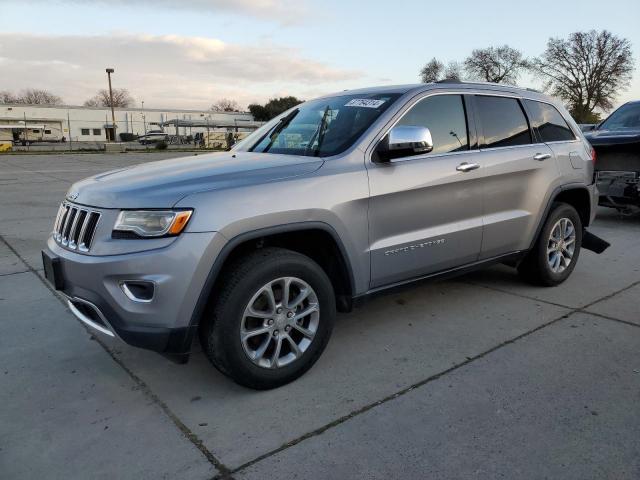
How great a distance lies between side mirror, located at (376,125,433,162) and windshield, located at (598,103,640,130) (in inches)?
276

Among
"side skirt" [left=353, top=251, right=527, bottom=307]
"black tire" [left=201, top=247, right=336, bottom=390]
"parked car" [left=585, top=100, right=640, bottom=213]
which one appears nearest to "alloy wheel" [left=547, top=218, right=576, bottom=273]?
"side skirt" [left=353, top=251, right=527, bottom=307]

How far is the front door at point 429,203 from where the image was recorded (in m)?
3.45

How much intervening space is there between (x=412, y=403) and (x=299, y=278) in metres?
0.94

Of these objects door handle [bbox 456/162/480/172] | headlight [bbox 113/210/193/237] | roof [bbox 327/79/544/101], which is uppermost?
roof [bbox 327/79/544/101]

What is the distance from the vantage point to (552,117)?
193 inches

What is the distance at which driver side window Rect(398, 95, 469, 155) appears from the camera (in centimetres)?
376

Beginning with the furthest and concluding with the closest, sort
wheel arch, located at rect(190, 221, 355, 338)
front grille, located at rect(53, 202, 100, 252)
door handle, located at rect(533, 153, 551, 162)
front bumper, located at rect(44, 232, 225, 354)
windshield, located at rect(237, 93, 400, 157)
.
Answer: door handle, located at rect(533, 153, 551, 162)
windshield, located at rect(237, 93, 400, 157)
front grille, located at rect(53, 202, 100, 252)
wheel arch, located at rect(190, 221, 355, 338)
front bumper, located at rect(44, 232, 225, 354)

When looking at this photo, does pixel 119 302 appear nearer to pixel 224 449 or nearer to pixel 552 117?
pixel 224 449

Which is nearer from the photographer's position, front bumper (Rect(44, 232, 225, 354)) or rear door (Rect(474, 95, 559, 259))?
front bumper (Rect(44, 232, 225, 354))

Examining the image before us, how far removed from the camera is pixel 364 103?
3814 millimetres

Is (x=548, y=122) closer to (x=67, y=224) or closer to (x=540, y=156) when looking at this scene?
(x=540, y=156)

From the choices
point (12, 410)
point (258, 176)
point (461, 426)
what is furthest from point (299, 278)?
point (12, 410)

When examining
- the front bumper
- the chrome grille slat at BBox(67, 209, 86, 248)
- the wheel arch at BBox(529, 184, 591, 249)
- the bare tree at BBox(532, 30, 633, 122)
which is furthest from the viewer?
the bare tree at BBox(532, 30, 633, 122)

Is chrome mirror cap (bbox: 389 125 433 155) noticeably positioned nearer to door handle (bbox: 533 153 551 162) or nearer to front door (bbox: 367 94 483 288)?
front door (bbox: 367 94 483 288)
